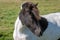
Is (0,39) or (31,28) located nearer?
(31,28)

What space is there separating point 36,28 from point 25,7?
15.6 inches

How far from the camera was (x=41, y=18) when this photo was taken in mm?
4766

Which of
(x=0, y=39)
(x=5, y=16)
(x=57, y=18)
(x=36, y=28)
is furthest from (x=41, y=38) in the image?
(x=5, y=16)

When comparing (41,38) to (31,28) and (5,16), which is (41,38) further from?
(5,16)

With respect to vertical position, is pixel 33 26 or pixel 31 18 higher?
pixel 31 18

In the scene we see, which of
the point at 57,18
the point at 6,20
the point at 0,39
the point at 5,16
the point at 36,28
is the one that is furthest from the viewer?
the point at 5,16

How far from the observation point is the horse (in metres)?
4.59

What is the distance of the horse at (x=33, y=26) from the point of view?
4.59m

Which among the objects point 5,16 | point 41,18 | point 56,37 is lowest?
point 5,16

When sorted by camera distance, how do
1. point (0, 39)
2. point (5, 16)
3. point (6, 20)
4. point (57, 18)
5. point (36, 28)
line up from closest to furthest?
point (36, 28)
point (57, 18)
point (0, 39)
point (6, 20)
point (5, 16)

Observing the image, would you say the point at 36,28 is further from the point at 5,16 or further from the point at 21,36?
the point at 5,16

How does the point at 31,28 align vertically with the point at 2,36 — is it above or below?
above

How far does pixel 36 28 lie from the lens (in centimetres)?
454

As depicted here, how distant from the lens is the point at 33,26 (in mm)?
4586
